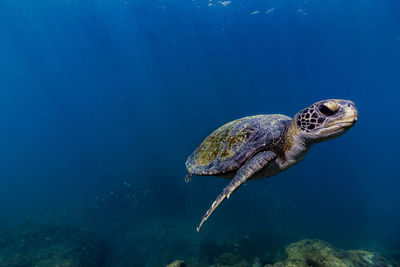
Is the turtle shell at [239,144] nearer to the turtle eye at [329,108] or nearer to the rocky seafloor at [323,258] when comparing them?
the turtle eye at [329,108]

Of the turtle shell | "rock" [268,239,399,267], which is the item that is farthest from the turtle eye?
"rock" [268,239,399,267]

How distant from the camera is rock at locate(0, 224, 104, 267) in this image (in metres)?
8.33

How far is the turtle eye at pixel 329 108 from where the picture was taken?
200cm

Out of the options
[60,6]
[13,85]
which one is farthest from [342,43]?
[13,85]

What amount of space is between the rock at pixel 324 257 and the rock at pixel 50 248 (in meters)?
9.07

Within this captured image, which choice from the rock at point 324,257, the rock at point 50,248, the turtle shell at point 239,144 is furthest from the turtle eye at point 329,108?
the rock at point 50,248

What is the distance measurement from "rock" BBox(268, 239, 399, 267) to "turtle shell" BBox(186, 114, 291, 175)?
4338mm

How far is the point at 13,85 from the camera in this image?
59125mm

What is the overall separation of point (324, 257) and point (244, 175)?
4917 millimetres

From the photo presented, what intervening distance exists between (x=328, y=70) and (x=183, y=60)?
33.4 meters

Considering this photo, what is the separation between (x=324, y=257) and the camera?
5039 mm

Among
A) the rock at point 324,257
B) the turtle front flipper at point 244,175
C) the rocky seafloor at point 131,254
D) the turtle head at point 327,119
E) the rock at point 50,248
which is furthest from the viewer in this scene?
the rock at point 50,248

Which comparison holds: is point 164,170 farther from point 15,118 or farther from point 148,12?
point 15,118

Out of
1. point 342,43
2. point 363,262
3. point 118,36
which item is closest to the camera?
point 363,262
